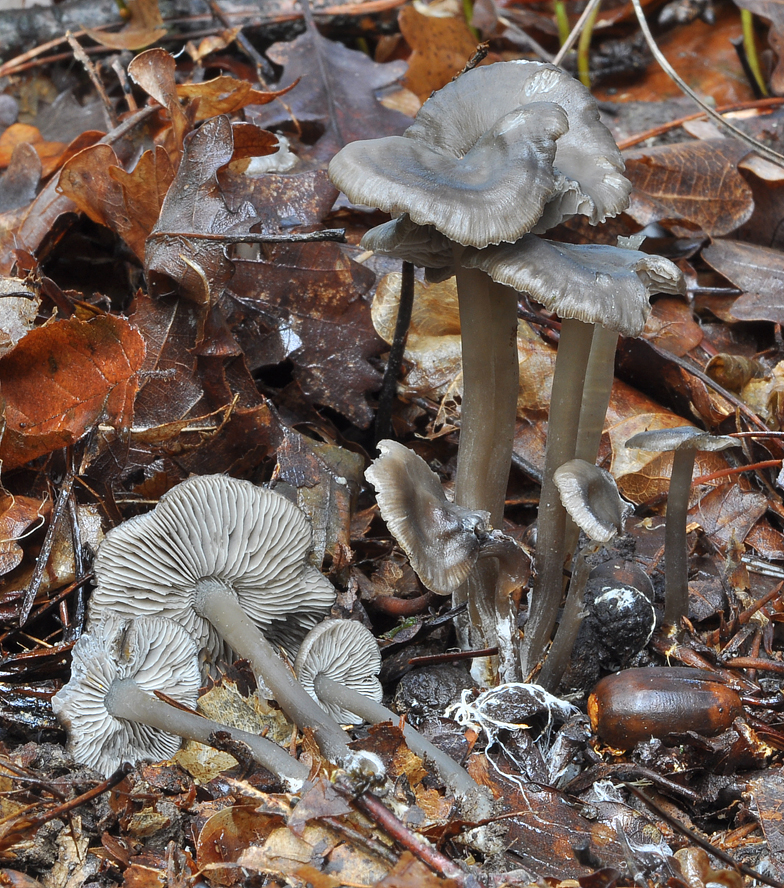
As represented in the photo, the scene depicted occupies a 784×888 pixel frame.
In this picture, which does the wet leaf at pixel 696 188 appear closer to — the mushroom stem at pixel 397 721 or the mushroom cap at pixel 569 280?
the mushroom cap at pixel 569 280

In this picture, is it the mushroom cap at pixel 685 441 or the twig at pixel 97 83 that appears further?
the twig at pixel 97 83

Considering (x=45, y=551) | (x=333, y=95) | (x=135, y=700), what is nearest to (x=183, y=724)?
(x=135, y=700)

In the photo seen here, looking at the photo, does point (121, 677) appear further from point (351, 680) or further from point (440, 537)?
point (440, 537)

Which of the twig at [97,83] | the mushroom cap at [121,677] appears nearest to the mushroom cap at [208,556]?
the mushroom cap at [121,677]

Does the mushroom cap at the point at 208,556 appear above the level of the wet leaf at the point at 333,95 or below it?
below

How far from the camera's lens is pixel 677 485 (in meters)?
2.32

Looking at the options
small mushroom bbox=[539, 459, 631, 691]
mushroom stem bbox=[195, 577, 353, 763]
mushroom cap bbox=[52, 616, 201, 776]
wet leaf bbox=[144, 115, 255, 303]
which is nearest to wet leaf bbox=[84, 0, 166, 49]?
wet leaf bbox=[144, 115, 255, 303]

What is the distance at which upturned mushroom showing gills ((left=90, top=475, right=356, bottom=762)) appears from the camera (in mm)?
2135

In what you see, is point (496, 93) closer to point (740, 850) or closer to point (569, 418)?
point (569, 418)

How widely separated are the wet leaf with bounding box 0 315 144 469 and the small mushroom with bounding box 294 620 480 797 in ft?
2.96

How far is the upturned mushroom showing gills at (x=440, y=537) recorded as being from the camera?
202 centimetres

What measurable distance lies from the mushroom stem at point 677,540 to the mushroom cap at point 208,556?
103 cm

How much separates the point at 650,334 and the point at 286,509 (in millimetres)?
1808

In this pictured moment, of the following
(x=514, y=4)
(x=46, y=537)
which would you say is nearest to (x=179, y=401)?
(x=46, y=537)
